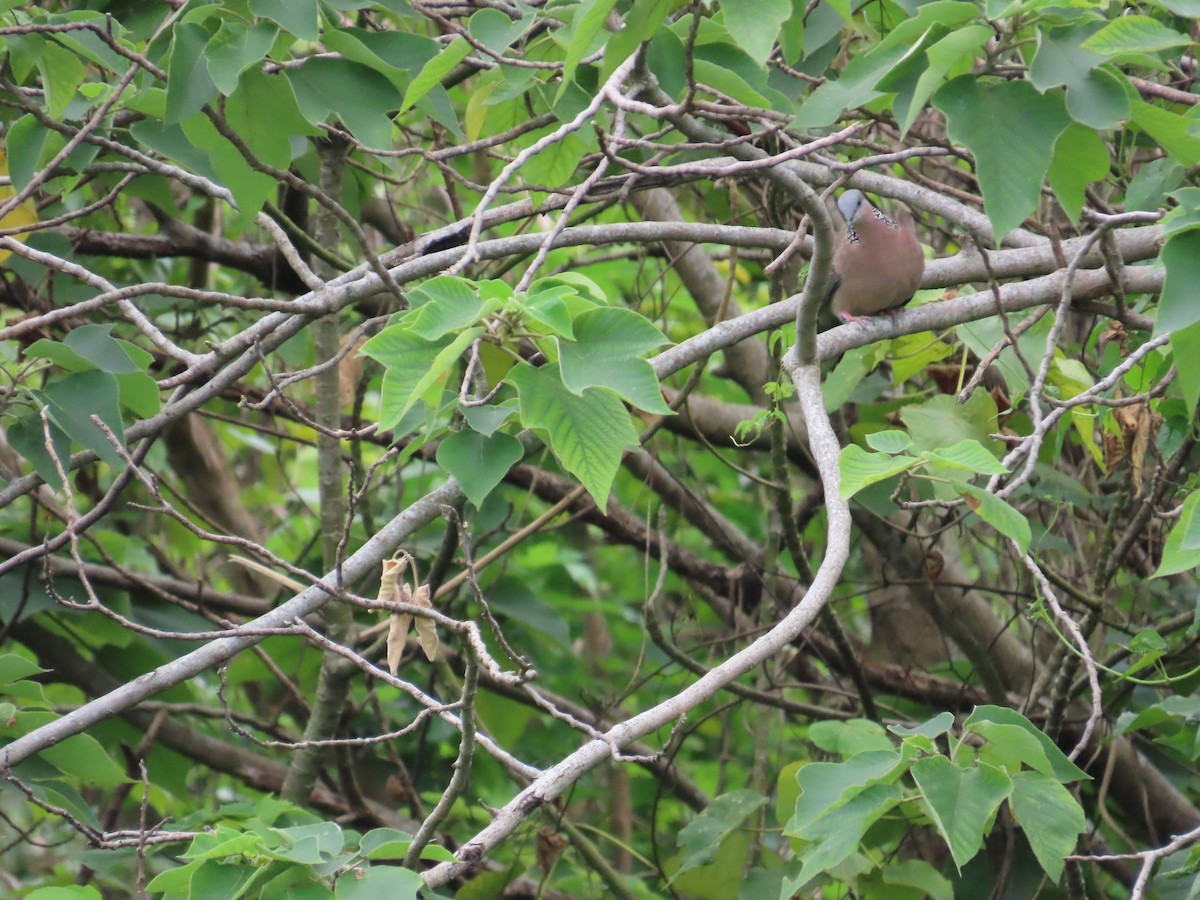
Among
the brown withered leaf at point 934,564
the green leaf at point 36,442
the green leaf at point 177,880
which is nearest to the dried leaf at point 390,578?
the green leaf at point 177,880

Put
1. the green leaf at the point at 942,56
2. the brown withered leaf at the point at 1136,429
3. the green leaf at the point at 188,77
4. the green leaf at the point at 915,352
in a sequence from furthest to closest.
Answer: the green leaf at the point at 915,352
the brown withered leaf at the point at 1136,429
the green leaf at the point at 188,77
the green leaf at the point at 942,56

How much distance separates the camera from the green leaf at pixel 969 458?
1.53 metres

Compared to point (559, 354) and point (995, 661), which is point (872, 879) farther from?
point (559, 354)

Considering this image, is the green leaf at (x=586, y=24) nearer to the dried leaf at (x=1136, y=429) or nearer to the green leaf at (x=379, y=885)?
the green leaf at (x=379, y=885)

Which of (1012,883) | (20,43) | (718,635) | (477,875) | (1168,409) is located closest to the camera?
(20,43)

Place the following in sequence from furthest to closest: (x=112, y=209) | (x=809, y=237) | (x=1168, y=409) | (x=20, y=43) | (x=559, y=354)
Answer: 1. (x=112, y=209)
2. (x=809, y=237)
3. (x=1168, y=409)
4. (x=20, y=43)
5. (x=559, y=354)

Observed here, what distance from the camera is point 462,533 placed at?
65.1 inches

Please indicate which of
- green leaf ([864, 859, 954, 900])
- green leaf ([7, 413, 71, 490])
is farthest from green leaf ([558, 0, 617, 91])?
green leaf ([864, 859, 954, 900])

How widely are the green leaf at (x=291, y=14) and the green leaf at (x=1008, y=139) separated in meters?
0.96

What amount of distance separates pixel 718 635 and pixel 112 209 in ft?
7.97

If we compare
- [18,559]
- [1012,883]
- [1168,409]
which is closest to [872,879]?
[1012,883]

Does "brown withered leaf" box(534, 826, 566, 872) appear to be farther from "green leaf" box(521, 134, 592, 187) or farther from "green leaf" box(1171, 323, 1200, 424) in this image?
"green leaf" box(1171, 323, 1200, 424)

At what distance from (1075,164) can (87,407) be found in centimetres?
171

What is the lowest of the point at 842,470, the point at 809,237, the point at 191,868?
the point at 191,868
